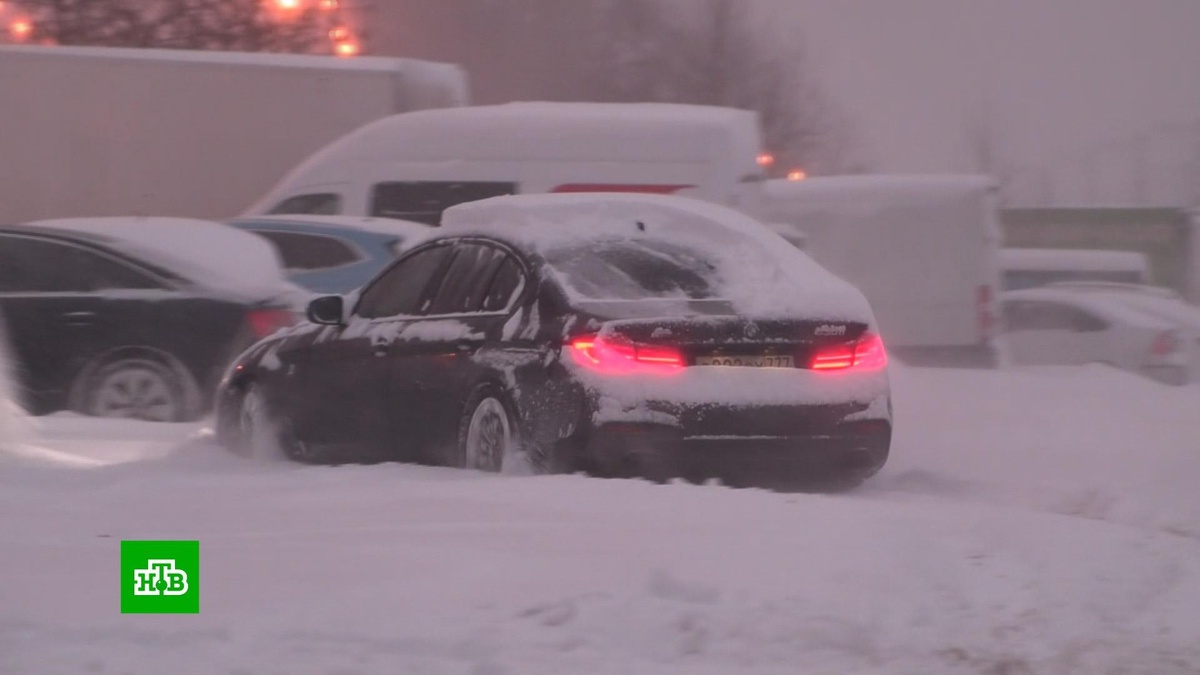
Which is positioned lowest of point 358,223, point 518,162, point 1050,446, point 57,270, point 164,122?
point 1050,446

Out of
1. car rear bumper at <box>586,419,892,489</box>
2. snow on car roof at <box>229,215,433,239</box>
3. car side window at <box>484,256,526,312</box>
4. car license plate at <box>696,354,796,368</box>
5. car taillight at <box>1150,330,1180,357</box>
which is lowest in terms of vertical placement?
car rear bumper at <box>586,419,892,489</box>

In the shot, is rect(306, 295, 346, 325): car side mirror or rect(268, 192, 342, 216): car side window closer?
rect(306, 295, 346, 325): car side mirror

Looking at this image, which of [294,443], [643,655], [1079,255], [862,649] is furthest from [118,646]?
[1079,255]

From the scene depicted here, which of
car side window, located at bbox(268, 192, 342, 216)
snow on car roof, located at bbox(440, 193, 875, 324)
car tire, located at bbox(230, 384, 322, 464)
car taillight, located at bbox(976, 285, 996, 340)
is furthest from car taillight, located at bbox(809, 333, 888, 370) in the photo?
car taillight, located at bbox(976, 285, 996, 340)

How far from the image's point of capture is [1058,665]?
4.91 metres

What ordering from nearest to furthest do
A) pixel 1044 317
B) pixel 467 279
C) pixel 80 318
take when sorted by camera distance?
pixel 467 279
pixel 80 318
pixel 1044 317

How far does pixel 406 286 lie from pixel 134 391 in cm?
273

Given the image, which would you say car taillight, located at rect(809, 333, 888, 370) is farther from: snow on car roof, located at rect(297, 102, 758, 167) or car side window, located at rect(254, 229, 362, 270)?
snow on car roof, located at rect(297, 102, 758, 167)

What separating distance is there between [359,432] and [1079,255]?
14622 millimetres

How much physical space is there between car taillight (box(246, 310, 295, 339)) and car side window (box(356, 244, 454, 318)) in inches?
74.7

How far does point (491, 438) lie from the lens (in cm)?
740

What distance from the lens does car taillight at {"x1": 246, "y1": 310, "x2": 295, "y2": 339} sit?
1043 cm

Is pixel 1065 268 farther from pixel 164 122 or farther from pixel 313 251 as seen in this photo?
pixel 313 251

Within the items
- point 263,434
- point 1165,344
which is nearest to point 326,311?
point 263,434
